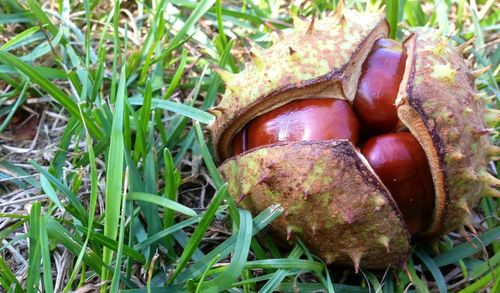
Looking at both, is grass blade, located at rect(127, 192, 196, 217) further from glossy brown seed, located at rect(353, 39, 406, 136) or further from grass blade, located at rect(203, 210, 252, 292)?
glossy brown seed, located at rect(353, 39, 406, 136)

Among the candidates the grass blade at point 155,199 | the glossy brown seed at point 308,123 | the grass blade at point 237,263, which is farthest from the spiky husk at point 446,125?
the grass blade at point 155,199

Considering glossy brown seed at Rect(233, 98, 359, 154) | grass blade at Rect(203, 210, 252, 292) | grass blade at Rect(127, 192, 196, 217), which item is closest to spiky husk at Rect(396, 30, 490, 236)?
glossy brown seed at Rect(233, 98, 359, 154)

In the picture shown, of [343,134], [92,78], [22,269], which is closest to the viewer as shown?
[343,134]

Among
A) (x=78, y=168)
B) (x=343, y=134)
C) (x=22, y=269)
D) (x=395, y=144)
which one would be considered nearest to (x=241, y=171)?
(x=343, y=134)

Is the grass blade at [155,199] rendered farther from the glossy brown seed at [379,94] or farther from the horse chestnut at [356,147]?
the glossy brown seed at [379,94]

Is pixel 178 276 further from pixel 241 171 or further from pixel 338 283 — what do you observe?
pixel 338 283

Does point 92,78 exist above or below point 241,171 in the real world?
above
